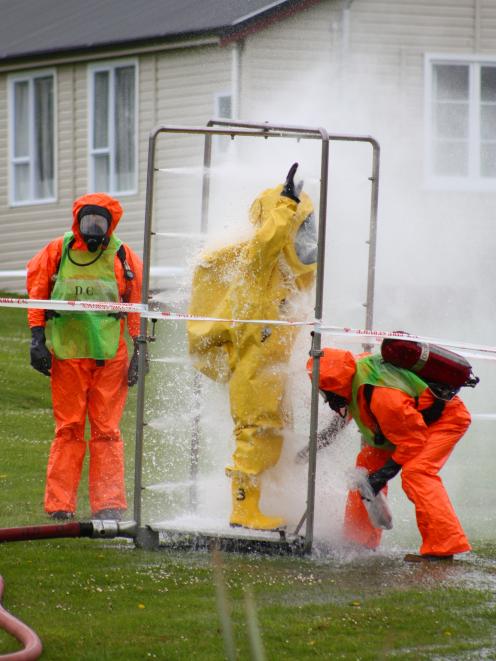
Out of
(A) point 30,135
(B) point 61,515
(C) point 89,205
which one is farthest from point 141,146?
(B) point 61,515

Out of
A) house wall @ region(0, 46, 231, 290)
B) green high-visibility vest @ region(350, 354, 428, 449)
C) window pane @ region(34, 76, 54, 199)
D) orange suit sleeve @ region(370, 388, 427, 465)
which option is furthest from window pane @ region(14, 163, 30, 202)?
orange suit sleeve @ region(370, 388, 427, 465)

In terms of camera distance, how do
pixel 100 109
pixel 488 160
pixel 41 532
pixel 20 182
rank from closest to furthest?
pixel 41 532
pixel 488 160
pixel 100 109
pixel 20 182

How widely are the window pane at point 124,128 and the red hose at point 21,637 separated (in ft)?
53.9

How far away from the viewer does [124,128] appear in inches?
841

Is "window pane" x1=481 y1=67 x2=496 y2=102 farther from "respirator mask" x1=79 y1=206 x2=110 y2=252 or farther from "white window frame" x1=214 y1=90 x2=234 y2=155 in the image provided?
"respirator mask" x1=79 y1=206 x2=110 y2=252

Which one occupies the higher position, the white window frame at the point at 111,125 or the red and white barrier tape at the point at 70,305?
the white window frame at the point at 111,125

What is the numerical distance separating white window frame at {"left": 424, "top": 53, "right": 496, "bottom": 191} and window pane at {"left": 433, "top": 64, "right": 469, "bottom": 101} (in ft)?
0.36

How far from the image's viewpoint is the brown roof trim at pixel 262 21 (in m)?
18.8

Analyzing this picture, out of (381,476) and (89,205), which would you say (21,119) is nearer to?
(89,205)

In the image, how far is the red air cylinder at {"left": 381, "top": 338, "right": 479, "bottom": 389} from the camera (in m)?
7.05

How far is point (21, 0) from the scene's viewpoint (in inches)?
1020

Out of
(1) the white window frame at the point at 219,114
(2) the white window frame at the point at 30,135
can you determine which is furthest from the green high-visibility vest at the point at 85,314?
(2) the white window frame at the point at 30,135

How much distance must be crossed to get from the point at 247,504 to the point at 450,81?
14.1 metres

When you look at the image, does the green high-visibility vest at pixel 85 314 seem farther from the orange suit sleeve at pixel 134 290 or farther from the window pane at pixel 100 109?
the window pane at pixel 100 109
